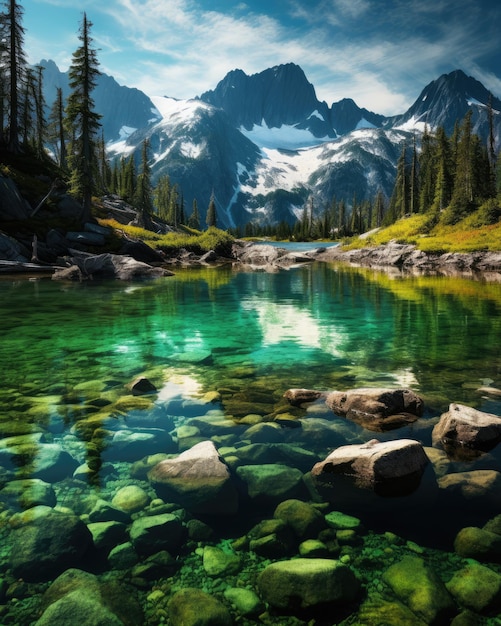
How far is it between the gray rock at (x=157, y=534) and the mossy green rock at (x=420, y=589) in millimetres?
2295

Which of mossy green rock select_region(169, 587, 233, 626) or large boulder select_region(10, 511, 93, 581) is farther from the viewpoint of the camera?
large boulder select_region(10, 511, 93, 581)

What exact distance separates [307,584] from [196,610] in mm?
1073

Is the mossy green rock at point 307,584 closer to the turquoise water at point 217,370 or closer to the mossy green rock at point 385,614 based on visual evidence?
the mossy green rock at point 385,614

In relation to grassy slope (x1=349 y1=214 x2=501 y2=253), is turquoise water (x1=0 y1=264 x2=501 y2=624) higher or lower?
lower

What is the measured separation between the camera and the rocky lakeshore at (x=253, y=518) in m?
4.05

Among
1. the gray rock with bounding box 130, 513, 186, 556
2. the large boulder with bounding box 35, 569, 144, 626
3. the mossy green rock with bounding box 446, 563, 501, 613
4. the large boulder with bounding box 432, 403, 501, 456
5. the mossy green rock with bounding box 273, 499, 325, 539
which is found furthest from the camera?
the large boulder with bounding box 432, 403, 501, 456

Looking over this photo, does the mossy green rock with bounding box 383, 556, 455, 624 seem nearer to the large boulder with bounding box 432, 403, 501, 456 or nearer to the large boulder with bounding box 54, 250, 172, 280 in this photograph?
the large boulder with bounding box 432, 403, 501, 456

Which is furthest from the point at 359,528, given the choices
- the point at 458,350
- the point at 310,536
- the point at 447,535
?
the point at 458,350

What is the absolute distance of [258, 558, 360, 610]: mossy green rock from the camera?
408cm

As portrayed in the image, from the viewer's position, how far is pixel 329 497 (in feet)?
19.2

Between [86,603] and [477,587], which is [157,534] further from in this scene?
[477,587]

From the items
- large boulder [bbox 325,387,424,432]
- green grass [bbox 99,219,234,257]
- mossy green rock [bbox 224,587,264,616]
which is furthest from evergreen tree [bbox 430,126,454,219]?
mossy green rock [bbox 224,587,264,616]

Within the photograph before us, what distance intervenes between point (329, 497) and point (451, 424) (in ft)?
9.39

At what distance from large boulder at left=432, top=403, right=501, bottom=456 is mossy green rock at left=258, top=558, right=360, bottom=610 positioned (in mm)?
3489
